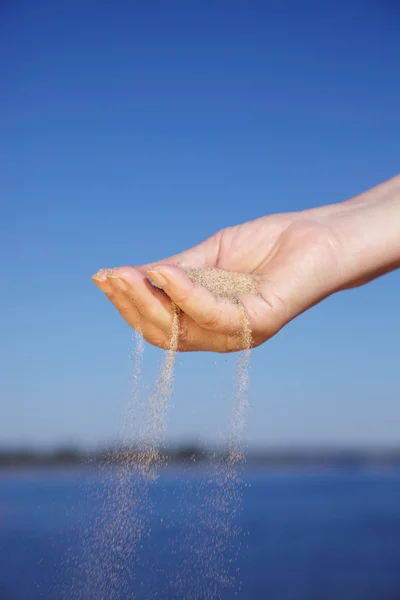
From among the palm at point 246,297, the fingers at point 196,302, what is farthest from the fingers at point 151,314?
the fingers at point 196,302

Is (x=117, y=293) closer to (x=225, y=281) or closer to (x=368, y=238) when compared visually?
(x=225, y=281)

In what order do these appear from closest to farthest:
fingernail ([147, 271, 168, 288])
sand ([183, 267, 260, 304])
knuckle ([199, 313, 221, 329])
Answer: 1. fingernail ([147, 271, 168, 288])
2. knuckle ([199, 313, 221, 329])
3. sand ([183, 267, 260, 304])

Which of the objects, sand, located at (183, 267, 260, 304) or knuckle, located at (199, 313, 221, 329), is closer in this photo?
knuckle, located at (199, 313, 221, 329)

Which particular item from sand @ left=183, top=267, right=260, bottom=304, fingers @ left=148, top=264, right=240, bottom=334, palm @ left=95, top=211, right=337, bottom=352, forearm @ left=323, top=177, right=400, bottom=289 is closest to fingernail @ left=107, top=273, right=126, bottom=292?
palm @ left=95, top=211, right=337, bottom=352

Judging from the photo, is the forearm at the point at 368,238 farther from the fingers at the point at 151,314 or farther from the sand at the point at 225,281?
the fingers at the point at 151,314

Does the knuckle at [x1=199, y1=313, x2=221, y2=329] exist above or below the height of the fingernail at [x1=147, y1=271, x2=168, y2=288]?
below

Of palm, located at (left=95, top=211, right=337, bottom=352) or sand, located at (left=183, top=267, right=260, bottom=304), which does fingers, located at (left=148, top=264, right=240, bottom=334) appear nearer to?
palm, located at (left=95, top=211, right=337, bottom=352)

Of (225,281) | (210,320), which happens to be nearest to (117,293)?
(210,320)

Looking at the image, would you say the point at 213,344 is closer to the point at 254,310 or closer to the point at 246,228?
the point at 254,310
